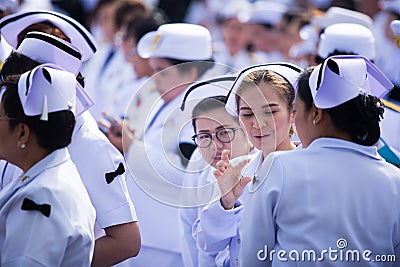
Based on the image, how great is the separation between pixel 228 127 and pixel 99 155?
0.55 m

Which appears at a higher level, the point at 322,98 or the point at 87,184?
the point at 322,98

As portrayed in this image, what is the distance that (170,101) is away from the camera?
439 centimetres

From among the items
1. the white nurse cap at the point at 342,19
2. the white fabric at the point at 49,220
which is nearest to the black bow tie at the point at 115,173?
the white fabric at the point at 49,220

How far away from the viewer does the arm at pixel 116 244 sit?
2994mm

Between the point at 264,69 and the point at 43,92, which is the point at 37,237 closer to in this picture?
the point at 43,92

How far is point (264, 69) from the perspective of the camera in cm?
320

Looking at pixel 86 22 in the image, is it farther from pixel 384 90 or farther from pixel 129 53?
pixel 384 90

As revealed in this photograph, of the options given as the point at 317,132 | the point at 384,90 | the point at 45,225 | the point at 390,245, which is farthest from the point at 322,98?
the point at 45,225

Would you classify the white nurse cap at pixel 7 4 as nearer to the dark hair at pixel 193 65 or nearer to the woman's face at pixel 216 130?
the dark hair at pixel 193 65

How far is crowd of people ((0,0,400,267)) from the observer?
8.68 ft

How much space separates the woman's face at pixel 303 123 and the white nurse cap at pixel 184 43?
1894 mm

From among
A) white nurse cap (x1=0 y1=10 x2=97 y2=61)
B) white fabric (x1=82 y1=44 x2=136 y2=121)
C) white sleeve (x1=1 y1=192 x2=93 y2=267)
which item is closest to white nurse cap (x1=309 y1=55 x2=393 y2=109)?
white sleeve (x1=1 y1=192 x2=93 y2=267)

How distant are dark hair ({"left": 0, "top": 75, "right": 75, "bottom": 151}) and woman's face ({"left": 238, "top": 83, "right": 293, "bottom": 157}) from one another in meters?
0.75

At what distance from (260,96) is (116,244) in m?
0.81
